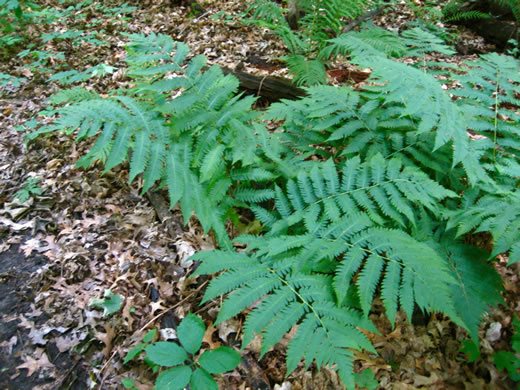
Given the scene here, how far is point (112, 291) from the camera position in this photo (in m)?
2.73

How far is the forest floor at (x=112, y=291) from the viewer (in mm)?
2316

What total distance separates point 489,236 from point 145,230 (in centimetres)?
283

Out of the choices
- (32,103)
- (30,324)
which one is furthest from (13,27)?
(30,324)

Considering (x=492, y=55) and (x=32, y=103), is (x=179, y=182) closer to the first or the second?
(x=492, y=55)

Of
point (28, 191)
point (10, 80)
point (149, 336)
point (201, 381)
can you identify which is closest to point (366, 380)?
point (201, 381)

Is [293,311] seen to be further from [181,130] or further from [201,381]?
[181,130]

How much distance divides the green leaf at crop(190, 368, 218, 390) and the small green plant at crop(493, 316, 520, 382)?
73.7 inches

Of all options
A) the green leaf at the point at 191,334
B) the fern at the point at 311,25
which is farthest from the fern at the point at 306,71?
the green leaf at the point at 191,334

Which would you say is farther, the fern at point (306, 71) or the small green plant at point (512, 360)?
the fern at point (306, 71)

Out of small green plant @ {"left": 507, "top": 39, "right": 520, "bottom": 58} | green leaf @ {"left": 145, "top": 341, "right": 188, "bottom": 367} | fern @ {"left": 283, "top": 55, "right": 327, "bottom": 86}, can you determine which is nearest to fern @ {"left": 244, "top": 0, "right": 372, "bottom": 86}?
fern @ {"left": 283, "top": 55, "right": 327, "bottom": 86}

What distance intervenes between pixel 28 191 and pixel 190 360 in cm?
270

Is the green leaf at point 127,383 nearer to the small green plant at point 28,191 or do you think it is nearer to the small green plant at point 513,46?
the small green plant at point 28,191

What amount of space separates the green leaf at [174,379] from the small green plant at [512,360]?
6.62 feet

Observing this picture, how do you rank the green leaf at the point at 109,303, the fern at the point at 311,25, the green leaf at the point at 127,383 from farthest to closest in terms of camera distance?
the fern at the point at 311,25, the green leaf at the point at 109,303, the green leaf at the point at 127,383
